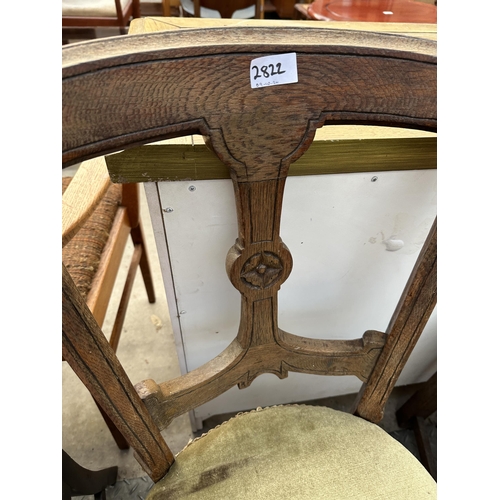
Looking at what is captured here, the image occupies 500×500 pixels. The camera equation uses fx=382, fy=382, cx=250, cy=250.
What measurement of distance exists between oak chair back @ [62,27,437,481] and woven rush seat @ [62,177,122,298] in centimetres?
35

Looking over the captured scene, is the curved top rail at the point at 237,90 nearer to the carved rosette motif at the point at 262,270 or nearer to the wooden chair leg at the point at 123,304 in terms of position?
the carved rosette motif at the point at 262,270

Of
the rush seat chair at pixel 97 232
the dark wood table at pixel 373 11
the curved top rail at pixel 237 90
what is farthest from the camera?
the dark wood table at pixel 373 11

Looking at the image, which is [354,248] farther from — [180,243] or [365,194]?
[180,243]

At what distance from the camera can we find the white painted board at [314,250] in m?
0.47

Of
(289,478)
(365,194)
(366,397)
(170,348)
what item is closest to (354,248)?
(365,194)

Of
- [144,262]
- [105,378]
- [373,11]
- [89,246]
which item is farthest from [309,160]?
[373,11]

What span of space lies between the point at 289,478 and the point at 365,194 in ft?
1.25

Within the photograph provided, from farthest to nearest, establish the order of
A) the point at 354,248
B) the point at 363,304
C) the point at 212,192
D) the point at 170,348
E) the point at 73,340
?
1. the point at 170,348
2. the point at 363,304
3. the point at 354,248
4. the point at 212,192
5. the point at 73,340

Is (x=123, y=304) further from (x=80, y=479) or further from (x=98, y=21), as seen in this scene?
(x=98, y=21)

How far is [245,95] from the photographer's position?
267 mm

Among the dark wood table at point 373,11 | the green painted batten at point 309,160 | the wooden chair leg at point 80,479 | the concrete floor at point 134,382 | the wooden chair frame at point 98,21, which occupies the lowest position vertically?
the concrete floor at point 134,382

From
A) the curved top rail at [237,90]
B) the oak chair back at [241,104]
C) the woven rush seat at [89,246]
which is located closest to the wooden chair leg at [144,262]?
the woven rush seat at [89,246]

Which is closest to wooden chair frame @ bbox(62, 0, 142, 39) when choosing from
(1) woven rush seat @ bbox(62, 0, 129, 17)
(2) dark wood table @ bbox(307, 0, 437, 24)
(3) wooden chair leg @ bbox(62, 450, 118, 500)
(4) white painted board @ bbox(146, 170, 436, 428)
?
(1) woven rush seat @ bbox(62, 0, 129, 17)

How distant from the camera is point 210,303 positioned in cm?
61
